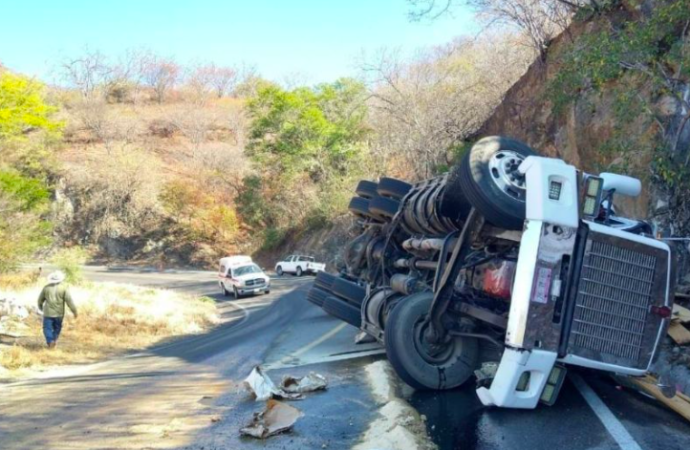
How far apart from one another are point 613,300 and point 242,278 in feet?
91.6

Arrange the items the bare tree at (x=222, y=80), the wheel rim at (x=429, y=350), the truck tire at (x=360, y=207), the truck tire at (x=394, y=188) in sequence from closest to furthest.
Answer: the wheel rim at (x=429, y=350) < the truck tire at (x=394, y=188) < the truck tire at (x=360, y=207) < the bare tree at (x=222, y=80)

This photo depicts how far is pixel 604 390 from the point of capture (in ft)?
20.4

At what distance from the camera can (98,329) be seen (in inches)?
614

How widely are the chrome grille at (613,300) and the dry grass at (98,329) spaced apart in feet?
26.9

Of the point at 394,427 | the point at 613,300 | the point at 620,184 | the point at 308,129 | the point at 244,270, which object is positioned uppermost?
the point at 308,129

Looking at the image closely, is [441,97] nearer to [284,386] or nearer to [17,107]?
[17,107]

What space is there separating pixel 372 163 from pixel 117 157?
2605 cm

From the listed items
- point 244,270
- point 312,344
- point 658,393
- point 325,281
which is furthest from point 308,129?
point 658,393

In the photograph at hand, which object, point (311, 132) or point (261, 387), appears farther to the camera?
point (311, 132)

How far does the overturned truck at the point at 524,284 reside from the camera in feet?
16.9

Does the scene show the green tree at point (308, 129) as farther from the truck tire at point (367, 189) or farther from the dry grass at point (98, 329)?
the truck tire at point (367, 189)

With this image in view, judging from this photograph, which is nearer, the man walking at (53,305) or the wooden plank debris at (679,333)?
the wooden plank debris at (679,333)

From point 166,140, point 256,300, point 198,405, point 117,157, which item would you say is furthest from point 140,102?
point 198,405

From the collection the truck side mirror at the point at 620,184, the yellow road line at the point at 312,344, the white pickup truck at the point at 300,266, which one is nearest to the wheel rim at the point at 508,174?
the truck side mirror at the point at 620,184
